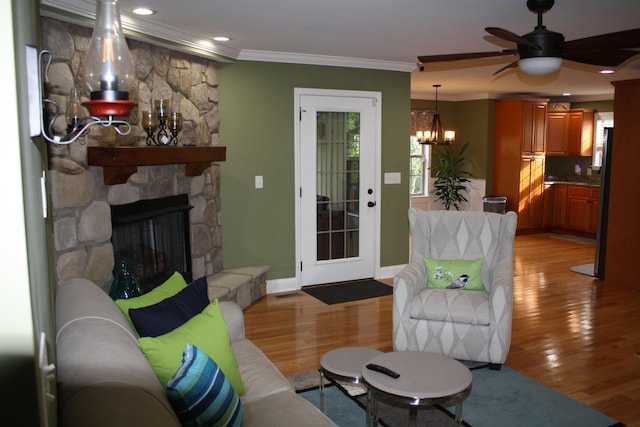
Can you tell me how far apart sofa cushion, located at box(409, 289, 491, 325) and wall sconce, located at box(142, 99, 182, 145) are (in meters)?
1.97

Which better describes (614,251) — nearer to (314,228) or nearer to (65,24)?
(314,228)

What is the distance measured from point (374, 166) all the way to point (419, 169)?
372cm

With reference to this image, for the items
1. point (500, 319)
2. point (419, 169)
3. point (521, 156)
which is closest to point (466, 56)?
point (500, 319)

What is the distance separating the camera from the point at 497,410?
118 inches

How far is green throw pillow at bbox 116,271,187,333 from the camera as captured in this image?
7.91 feet

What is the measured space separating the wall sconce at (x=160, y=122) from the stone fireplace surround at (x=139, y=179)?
0.48 ft

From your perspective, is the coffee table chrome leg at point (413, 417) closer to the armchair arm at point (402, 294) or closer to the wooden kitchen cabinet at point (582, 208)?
the armchair arm at point (402, 294)

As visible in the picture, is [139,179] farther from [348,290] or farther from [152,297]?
[348,290]

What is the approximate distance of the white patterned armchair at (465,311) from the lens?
3445 millimetres

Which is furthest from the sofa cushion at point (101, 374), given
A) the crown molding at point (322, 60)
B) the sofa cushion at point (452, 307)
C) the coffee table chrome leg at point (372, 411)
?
the crown molding at point (322, 60)

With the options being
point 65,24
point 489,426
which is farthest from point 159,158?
point 489,426

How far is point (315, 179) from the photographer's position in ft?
18.3

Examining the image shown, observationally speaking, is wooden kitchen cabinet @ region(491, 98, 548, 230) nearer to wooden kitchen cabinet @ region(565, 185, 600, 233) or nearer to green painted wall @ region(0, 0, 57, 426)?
wooden kitchen cabinet @ region(565, 185, 600, 233)

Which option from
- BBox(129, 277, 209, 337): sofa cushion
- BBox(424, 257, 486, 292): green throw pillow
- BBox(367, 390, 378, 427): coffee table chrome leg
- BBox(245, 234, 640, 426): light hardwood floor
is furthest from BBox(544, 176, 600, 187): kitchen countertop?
BBox(129, 277, 209, 337): sofa cushion
